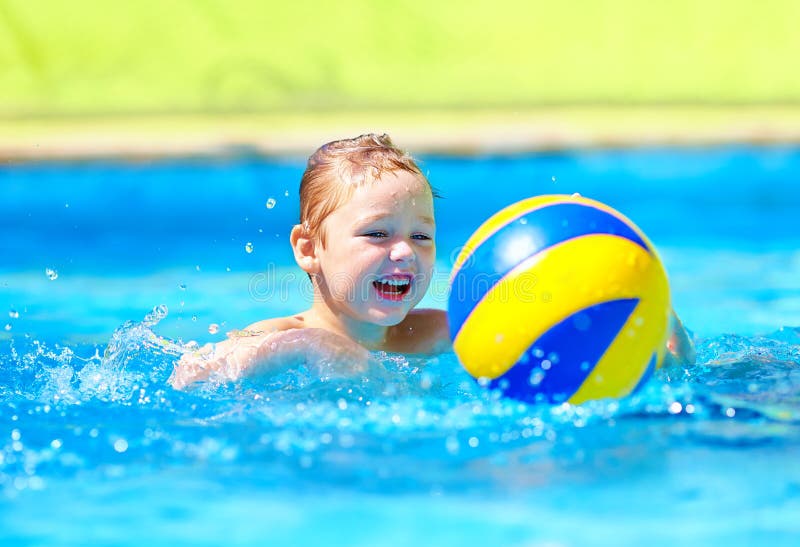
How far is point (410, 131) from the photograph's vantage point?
7.21 metres

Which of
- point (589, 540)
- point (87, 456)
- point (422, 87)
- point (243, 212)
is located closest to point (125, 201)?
point (243, 212)

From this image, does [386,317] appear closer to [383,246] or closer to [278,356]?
[383,246]

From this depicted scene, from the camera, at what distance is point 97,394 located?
10.7 ft

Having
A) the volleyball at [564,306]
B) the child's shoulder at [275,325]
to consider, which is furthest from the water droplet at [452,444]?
the child's shoulder at [275,325]

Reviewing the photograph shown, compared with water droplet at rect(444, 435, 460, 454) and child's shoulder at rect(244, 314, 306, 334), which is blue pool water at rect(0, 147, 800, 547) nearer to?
water droplet at rect(444, 435, 460, 454)

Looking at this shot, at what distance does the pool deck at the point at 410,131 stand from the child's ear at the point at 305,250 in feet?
10.9

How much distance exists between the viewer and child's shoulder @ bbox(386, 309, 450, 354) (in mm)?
3725

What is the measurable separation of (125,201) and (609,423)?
458cm

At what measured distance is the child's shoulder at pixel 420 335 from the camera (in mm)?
3725

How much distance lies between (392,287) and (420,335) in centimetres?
46

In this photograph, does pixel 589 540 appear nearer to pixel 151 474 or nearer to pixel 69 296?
pixel 151 474

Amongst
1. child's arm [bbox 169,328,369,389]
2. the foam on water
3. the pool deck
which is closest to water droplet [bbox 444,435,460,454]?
the foam on water

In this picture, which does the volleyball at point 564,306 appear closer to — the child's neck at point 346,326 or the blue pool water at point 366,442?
the blue pool water at point 366,442

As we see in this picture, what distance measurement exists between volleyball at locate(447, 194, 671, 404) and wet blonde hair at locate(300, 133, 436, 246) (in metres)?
0.68
